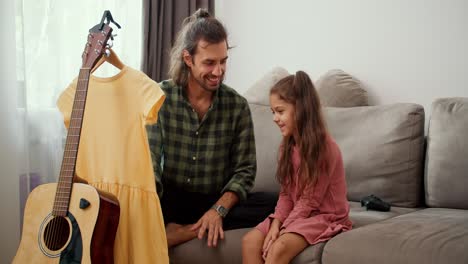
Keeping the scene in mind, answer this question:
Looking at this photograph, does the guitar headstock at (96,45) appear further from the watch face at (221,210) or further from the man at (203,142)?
the watch face at (221,210)

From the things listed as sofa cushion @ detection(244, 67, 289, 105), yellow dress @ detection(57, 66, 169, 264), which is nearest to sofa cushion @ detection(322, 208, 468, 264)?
yellow dress @ detection(57, 66, 169, 264)

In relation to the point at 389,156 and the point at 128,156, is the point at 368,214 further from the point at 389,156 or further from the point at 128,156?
the point at 128,156

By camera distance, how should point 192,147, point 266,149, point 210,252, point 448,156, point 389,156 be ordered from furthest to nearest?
1. point 266,149
2. point 389,156
3. point 448,156
4. point 192,147
5. point 210,252

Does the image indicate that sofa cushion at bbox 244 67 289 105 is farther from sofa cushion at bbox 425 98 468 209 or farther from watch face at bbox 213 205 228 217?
watch face at bbox 213 205 228 217

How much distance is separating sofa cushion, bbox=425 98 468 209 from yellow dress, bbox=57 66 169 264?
1.12 meters

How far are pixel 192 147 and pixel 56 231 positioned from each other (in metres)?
0.58

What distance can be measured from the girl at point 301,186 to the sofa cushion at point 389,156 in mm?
482

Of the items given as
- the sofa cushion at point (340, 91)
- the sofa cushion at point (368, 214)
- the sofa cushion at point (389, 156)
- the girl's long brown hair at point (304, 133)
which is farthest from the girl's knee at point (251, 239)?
the sofa cushion at point (340, 91)

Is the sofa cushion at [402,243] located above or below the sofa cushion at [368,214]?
above

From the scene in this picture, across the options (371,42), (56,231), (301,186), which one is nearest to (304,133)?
(301,186)

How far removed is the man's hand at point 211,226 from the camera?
69.7 inches

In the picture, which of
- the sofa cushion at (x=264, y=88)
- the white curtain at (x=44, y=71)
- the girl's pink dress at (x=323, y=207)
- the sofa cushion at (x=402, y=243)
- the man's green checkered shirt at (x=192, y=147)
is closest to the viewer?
the sofa cushion at (x=402, y=243)

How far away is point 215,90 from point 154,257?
66 cm

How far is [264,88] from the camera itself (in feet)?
8.81
